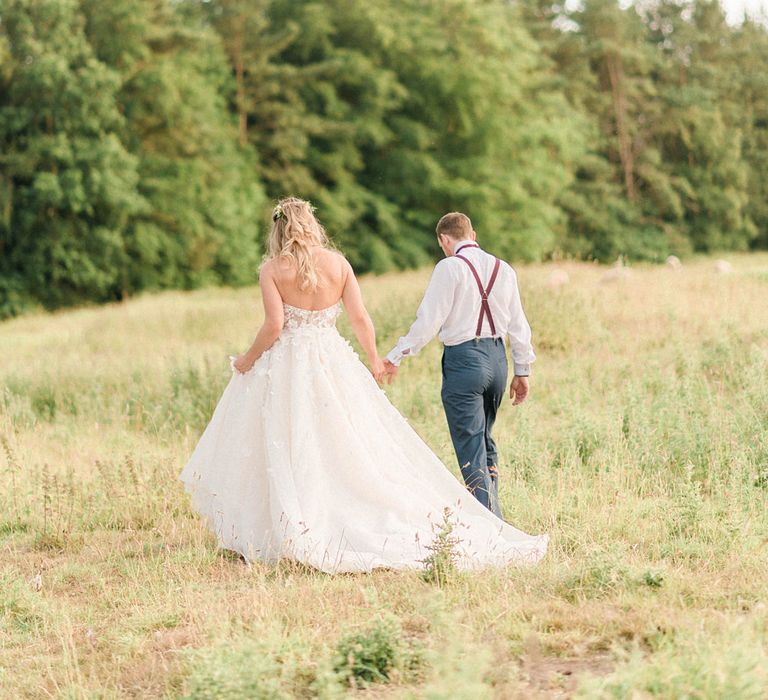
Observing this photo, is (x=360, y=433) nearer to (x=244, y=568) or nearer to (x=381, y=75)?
(x=244, y=568)

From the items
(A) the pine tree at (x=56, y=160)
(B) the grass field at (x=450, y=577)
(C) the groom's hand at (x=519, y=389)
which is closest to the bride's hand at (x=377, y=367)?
(C) the groom's hand at (x=519, y=389)

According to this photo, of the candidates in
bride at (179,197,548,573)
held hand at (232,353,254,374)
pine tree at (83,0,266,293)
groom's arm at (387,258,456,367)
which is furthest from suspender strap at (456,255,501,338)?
pine tree at (83,0,266,293)

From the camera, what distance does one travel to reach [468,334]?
256 inches

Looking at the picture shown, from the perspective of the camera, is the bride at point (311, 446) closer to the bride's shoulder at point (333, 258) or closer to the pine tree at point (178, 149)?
the bride's shoulder at point (333, 258)

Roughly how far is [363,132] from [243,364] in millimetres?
34506

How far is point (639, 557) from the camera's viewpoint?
18.1 feet

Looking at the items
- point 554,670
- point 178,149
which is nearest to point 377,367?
point 554,670

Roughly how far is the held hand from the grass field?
1163 mm

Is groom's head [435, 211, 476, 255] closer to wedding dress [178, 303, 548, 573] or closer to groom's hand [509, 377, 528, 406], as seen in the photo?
wedding dress [178, 303, 548, 573]

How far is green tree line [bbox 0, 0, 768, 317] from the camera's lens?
3222 centimetres

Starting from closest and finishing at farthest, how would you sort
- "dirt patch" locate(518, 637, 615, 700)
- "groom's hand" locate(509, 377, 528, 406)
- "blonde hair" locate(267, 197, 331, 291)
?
"dirt patch" locate(518, 637, 615, 700) < "blonde hair" locate(267, 197, 331, 291) < "groom's hand" locate(509, 377, 528, 406)

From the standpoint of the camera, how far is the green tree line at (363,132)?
106 ft

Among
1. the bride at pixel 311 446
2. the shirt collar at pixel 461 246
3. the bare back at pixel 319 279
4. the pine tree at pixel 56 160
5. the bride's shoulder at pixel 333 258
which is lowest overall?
the bride at pixel 311 446

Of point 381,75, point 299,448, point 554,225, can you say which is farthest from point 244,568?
point 554,225
